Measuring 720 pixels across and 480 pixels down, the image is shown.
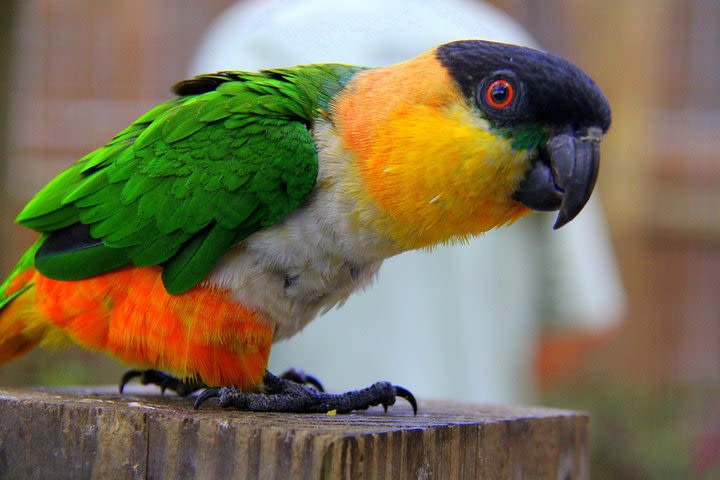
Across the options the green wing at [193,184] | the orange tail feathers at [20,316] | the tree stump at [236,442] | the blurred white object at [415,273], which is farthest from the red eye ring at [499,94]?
the blurred white object at [415,273]

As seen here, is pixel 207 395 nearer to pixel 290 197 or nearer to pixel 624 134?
pixel 290 197

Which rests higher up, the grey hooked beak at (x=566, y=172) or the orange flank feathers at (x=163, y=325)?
the grey hooked beak at (x=566, y=172)

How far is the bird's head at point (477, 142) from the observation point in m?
2.34

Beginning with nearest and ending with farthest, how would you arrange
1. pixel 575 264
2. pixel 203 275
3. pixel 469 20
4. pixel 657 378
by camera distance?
pixel 203 275 → pixel 469 20 → pixel 575 264 → pixel 657 378

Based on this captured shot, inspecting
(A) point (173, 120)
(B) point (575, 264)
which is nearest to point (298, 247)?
(A) point (173, 120)

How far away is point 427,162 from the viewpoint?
2410mm

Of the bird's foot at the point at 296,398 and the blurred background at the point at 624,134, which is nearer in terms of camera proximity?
the bird's foot at the point at 296,398

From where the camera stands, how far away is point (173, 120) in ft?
8.62

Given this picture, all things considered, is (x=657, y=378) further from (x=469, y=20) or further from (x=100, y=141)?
(x=100, y=141)

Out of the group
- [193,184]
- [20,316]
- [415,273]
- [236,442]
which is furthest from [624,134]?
[236,442]

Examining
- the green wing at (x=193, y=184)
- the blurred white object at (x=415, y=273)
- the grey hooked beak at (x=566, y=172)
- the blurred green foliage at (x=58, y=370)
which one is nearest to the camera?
the grey hooked beak at (x=566, y=172)

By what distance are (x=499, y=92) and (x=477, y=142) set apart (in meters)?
0.15

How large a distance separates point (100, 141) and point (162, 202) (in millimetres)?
5313

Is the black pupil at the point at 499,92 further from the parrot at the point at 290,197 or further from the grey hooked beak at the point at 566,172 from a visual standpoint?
the grey hooked beak at the point at 566,172
